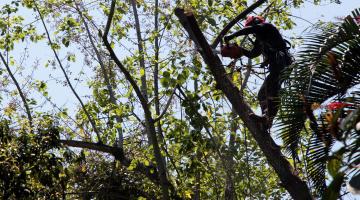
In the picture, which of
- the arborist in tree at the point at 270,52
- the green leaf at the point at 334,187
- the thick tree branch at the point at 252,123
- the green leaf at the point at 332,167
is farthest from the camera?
the arborist in tree at the point at 270,52

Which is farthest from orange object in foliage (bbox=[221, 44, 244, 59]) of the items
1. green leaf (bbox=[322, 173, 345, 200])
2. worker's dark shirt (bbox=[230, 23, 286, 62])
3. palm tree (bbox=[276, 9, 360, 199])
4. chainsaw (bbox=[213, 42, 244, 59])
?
green leaf (bbox=[322, 173, 345, 200])

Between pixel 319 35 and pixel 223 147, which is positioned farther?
pixel 223 147

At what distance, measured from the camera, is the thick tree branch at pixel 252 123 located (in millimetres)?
5672

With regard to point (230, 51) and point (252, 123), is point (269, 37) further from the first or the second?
point (252, 123)

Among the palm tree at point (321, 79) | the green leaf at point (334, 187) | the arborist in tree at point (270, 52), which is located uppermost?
the arborist in tree at point (270, 52)

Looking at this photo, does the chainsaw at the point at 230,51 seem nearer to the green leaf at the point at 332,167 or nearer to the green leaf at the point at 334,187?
the green leaf at the point at 332,167

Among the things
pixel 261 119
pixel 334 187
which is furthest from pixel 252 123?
pixel 334 187

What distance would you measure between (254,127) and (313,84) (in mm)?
1104

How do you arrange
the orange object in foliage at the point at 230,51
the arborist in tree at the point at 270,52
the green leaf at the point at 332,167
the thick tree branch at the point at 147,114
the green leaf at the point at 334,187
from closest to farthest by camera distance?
the green leaf at the point at 334,187, the green leaf at the point at 332,167, the arborist in tree at the point at 270,52, the orange object in foliage at the point at 230,51, the thick tree branch at the point at 147,114

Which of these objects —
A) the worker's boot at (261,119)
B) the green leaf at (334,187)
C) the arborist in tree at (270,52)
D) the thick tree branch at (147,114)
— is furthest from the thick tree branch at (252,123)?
the green leaf at (334,187)

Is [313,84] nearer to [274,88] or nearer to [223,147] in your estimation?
[274,88]

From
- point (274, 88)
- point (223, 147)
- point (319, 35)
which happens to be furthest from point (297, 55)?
point (223, 147)

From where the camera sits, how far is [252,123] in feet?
19.8

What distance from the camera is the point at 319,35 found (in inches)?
207
